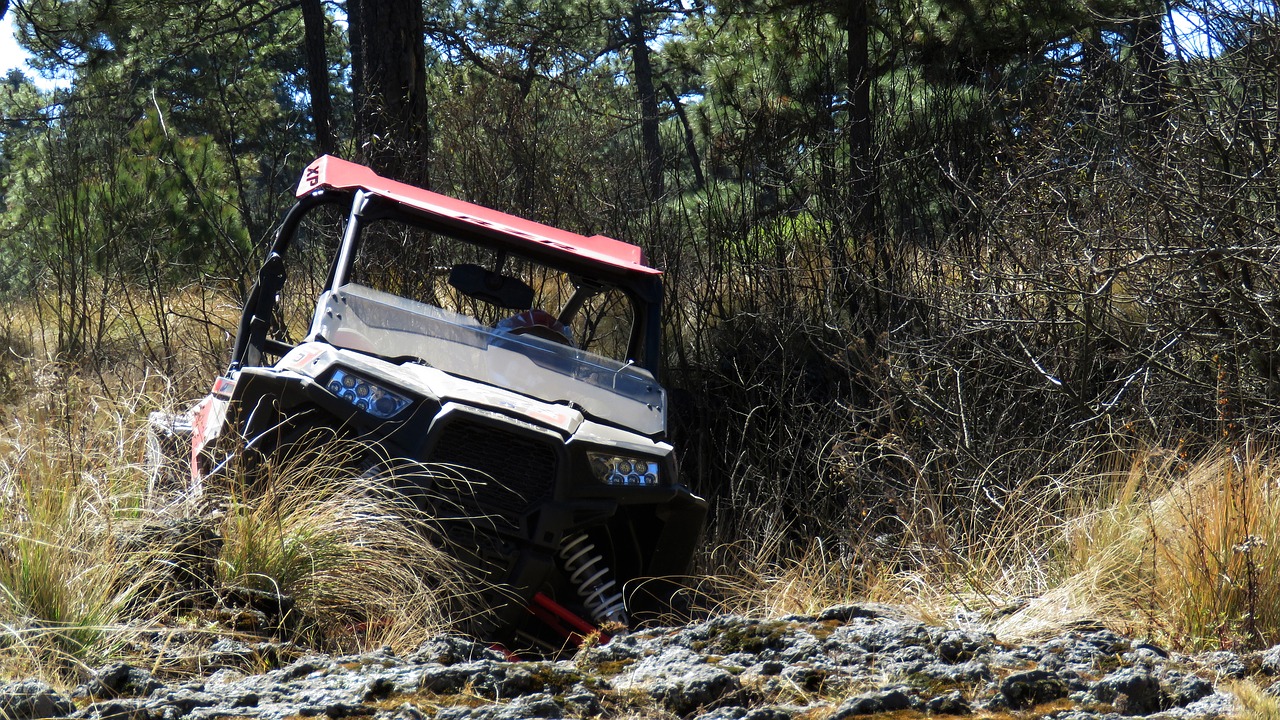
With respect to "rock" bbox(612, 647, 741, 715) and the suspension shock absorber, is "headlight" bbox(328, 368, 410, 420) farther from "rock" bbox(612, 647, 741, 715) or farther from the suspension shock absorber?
"rock" bbox(612, 647, 741, 715)

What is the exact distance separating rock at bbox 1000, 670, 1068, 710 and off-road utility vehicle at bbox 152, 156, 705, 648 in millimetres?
1976

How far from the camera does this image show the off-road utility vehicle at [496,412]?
14.5 feet

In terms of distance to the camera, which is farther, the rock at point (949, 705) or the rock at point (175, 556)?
the rock at point (175, 556)

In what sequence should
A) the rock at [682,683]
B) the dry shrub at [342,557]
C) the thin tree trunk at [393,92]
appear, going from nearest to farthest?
the rock at [682,683] < the dry shrub at [342,557] < the thin tree trunk at [393,92]

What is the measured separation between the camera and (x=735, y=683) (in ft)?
9.41

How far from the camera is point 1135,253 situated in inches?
242

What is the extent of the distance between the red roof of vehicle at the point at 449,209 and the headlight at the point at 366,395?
121cm

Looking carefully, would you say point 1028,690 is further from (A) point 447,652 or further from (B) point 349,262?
(B) point 349,262

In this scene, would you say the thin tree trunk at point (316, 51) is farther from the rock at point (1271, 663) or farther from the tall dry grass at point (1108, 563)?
the rock at point (1271, 663)

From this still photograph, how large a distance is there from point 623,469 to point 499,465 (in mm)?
506

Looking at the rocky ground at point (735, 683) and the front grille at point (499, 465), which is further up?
the front grille at point (499, 465)

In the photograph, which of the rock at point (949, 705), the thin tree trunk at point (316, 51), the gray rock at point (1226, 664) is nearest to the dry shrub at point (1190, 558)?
the gray rock at point (1226, 664)

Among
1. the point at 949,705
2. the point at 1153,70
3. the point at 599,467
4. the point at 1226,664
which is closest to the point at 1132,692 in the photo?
the point at 949,705

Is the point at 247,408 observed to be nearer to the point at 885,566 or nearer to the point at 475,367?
the point at 475,367
